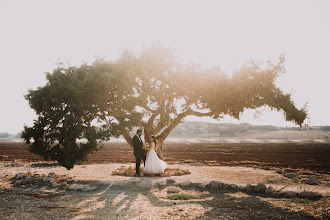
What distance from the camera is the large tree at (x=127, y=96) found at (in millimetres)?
15889

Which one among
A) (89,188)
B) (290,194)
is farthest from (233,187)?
(89,188)

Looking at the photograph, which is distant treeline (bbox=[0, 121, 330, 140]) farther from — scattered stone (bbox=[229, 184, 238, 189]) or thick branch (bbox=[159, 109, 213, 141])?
scattered stone (bbox=[229, 184, 238, 189])

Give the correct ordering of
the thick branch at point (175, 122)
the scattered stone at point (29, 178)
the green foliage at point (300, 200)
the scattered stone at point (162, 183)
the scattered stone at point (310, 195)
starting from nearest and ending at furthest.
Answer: the green foliage at point (300, 200) → the scattered stone at point (310, 195) → the scattered stone at point (162, 183) → the scattered stone at point (29, 178) → the thick branch at point (175, 122)

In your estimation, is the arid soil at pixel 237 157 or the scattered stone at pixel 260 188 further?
the arid soil at pixel 237 157

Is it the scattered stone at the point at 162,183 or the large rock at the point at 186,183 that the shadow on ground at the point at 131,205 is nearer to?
the large rock at the point at 186,183

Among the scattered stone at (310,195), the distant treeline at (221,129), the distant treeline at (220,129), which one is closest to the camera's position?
the scattered stone at (310,195)

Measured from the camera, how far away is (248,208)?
9906 mm

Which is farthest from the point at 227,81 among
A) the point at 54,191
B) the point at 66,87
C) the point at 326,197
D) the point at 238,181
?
the point at 54,191

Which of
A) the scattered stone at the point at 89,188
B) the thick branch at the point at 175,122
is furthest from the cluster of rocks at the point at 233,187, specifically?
the thick branch at the point at 175,122

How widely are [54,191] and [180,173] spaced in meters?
7.90

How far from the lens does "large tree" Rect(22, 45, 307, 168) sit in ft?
52.1

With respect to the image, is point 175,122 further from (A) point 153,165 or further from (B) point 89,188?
(B) point 89,188

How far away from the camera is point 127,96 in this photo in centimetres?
1750

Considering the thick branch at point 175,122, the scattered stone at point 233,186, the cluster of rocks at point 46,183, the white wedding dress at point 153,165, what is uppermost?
the thick branch at point 175,122
